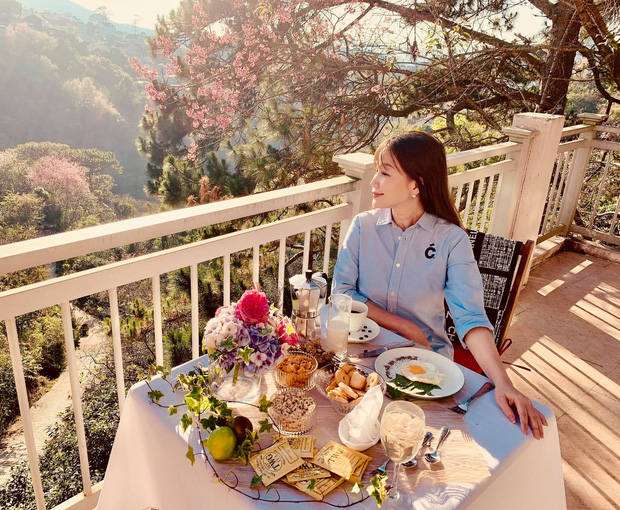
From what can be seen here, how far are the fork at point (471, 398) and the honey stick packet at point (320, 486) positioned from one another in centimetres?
37

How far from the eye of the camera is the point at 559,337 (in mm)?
3080

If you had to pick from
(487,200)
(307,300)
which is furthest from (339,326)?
(487,200)

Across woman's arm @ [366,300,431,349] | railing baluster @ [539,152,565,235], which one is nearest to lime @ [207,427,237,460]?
woman's arm @ [366,300,431,349]

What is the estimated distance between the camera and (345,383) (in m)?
1.14

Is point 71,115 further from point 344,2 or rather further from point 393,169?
point 393,169

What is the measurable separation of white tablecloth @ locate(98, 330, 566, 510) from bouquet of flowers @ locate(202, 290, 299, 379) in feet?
0.56

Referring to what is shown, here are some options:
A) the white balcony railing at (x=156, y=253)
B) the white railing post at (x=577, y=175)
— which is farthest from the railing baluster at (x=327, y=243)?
the white railing post at (x=577, y=175)

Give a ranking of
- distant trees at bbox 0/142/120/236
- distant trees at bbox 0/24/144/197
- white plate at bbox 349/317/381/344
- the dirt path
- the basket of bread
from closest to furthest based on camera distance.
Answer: the basket of bread
white plate at bbox 349/317/381/344
the dirt path
distant trees at bbox 0/142/120/236
distant trees at bbox 0/24/144/197

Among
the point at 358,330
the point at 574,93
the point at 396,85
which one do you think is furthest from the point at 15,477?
the point at 574,93

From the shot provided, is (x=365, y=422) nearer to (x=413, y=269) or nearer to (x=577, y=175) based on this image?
(x=413, y=269)

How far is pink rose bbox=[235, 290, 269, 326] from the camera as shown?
1.05 metres

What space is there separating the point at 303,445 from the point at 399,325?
70 centimetres

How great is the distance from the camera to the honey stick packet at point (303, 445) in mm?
940

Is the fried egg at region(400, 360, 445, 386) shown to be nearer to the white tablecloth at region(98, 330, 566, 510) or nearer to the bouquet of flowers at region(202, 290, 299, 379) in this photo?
the white tablecloth at region(98, 330, 566, 510)
